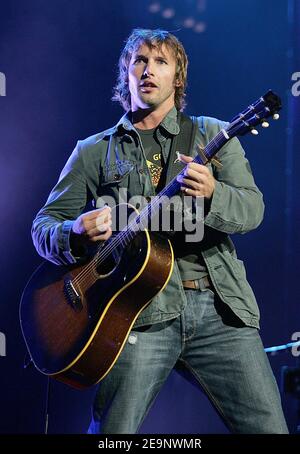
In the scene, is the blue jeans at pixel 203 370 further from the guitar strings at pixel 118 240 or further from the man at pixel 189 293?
the guitar strings at pixel 118 240

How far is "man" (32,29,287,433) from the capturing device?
2535 millimetres

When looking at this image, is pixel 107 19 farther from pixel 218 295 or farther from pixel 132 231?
pixel 218 295

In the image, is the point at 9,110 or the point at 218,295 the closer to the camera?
the point at 218,295

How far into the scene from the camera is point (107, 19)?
4090 mm

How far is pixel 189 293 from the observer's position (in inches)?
106

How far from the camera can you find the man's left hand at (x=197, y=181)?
2.41 m

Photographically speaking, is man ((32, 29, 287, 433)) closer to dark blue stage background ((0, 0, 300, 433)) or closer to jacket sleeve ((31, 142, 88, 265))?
jacket sleeve ((31, 142, 88, 265))

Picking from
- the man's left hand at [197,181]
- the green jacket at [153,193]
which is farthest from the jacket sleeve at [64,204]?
the man's left hand at [197,181]

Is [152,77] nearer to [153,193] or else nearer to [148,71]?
[148,71]

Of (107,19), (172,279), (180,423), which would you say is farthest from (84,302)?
(107,19)

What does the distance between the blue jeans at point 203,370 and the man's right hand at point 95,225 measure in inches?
16.8

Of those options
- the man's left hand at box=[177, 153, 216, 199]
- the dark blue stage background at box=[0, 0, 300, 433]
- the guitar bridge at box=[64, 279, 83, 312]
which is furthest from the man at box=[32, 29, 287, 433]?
the dark blue stage background at box=[0, 0, 300, 433]

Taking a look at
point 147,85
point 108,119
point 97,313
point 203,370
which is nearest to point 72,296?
point 97,313

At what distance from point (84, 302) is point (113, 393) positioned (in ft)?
1.36
